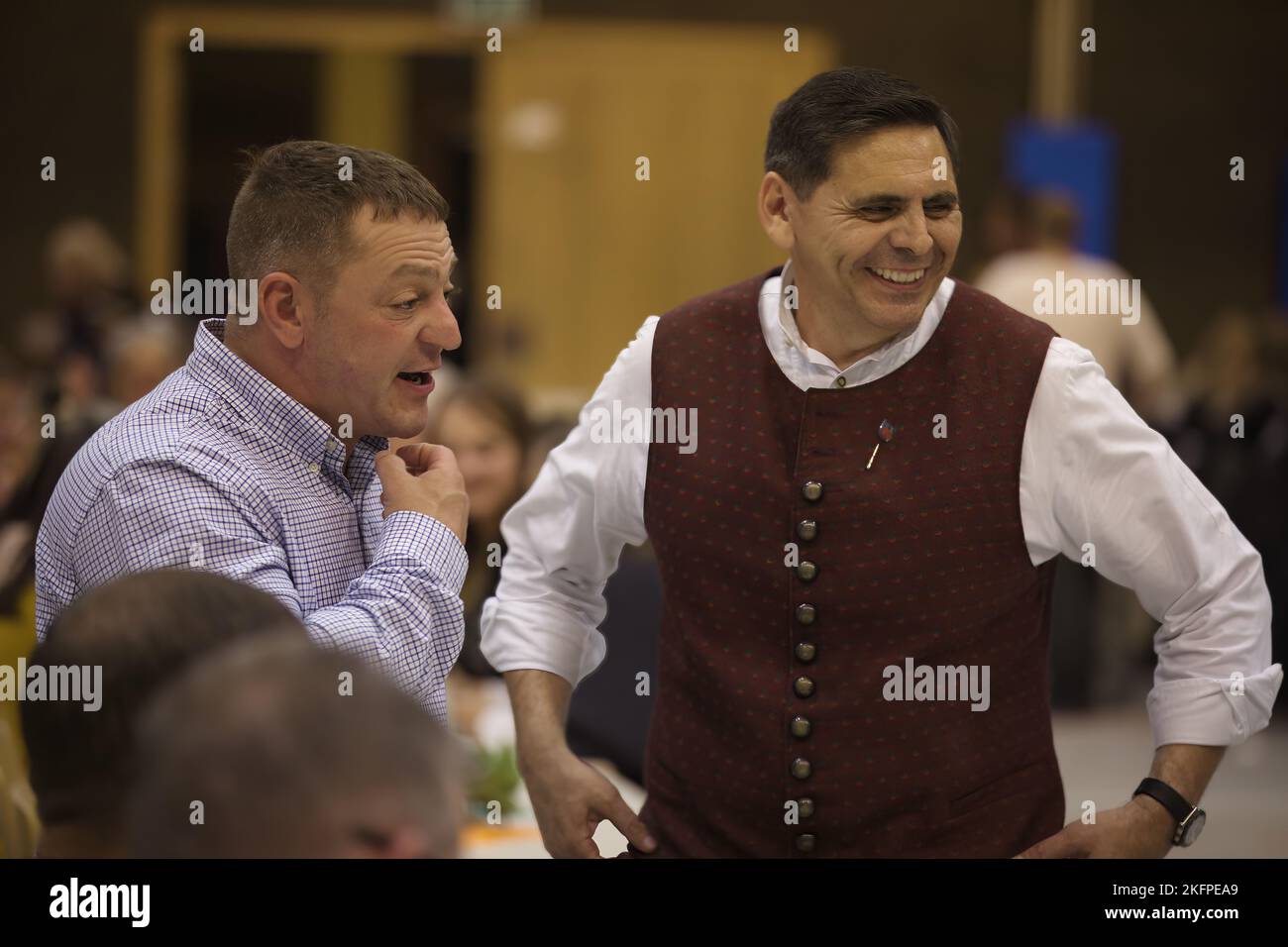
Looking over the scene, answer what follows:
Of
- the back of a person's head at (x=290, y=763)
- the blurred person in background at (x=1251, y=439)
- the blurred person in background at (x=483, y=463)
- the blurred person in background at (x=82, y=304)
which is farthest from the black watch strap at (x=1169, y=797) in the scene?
the blurred person in background at (x=82, y=304)

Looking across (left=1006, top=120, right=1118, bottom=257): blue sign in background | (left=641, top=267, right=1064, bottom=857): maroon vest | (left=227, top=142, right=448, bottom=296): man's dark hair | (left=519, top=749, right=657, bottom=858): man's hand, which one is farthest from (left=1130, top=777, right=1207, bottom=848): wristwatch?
(left=1006, top=120, right=1118, bottom=257): blue sign in background

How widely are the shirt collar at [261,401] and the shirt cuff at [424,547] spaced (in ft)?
0.45

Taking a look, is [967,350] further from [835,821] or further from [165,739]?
[165,739]

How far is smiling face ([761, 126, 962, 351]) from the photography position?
1969 millimetres

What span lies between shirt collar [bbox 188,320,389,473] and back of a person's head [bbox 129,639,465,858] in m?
0.78

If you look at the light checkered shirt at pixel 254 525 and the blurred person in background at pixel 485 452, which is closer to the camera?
the light checkered shirt at pixel 254 525

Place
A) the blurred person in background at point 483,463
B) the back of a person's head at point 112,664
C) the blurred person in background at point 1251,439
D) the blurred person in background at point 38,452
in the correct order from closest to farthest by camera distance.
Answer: the back of a person's head at point 112,664 → the blurred person in background at point 38,452 → the blurred person in background at point 483,463 → the blurred person in background at point 1251,439

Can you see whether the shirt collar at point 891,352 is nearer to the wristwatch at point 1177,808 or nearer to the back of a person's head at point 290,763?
the wristwatch at point 1177,808

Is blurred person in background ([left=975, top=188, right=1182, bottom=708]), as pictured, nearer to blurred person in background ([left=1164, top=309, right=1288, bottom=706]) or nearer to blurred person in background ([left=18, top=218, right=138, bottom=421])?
blurred person in background ([left=1164, top=309, right=1288, bottom=706])

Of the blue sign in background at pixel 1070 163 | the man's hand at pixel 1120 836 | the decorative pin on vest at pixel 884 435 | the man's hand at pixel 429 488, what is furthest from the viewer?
the blue sign in background at pixel 1070 163

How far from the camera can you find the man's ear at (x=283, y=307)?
1.79 m

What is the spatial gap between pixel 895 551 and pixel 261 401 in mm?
770

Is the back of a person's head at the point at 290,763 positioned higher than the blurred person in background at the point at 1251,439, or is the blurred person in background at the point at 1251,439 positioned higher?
the blurred person in background at the point at 1251,439

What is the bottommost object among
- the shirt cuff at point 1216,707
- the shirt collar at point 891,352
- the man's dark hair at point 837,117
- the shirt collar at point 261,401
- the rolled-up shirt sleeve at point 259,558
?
the shirt cuff at point 1216,707
